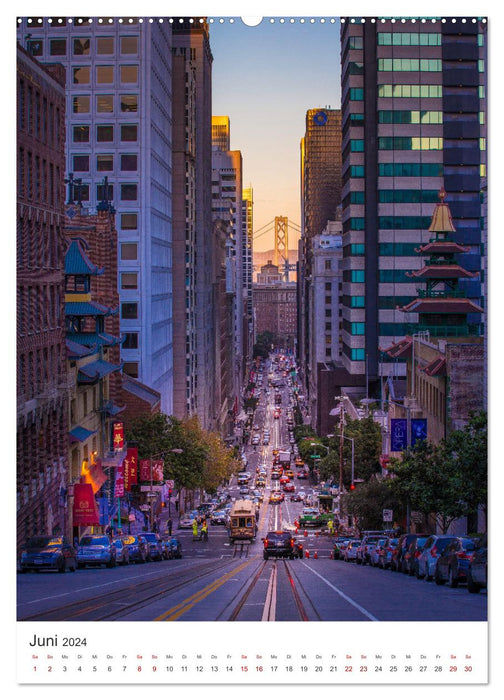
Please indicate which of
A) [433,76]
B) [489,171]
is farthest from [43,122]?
[433,76]

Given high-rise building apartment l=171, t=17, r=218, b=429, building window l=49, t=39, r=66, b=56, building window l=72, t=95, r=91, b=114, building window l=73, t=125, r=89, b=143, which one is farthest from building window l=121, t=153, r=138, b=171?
high-rise building apartment l=171, t=17, r=218, b=429

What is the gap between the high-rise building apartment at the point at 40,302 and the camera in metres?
27.3

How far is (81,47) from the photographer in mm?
82625

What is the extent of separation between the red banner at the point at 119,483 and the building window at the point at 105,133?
33.1m

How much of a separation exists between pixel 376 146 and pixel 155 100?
24551mm

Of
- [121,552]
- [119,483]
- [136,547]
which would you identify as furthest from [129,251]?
[121,552]

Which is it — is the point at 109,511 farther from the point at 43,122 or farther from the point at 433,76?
the point at 433,76

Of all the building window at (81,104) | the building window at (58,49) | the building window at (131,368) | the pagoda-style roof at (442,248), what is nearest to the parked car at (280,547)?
the pagoda-style roof at (442,248)

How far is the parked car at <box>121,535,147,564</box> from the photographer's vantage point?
1727 inches

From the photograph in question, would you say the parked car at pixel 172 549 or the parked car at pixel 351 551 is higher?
the parked car at pixel 351 551

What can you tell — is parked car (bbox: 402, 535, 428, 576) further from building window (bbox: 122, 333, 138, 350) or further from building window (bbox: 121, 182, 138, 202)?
building window (bbox: 121, 182, 138, 202)

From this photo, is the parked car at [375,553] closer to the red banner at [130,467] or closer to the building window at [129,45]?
the red banner at [130,467]
